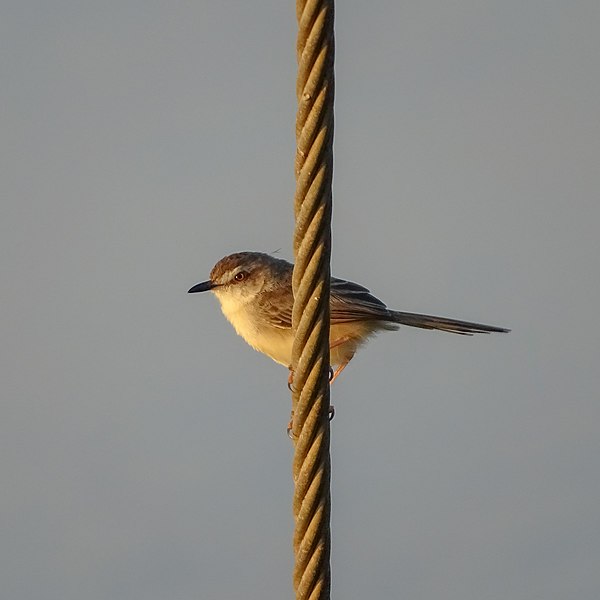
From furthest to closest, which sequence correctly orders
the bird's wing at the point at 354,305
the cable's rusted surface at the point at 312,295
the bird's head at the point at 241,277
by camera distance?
the bird's head at the point at 241,277 → the bird's wing at the point at 354,305 → the cable's rusted surface at the point at 312,295

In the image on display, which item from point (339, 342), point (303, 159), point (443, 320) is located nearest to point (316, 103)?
point (303, 159)

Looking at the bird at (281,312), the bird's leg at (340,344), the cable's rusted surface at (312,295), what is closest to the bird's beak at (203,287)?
the bird at (281,312)

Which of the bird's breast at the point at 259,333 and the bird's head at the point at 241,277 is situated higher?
the bird's head at the point at 241,277

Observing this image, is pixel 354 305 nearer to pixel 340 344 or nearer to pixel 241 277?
pixel 340 344

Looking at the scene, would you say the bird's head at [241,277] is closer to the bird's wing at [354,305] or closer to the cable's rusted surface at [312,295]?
the bird's wing at [354,305]

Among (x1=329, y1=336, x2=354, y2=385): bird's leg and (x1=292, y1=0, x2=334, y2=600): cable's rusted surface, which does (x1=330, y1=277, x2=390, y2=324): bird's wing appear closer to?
(x1=329, y1=336, x2=354, y2=385): bird's leg

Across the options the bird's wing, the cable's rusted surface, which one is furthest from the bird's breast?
the cable's rusted surface

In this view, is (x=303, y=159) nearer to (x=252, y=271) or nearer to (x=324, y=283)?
(x=324, y=283)

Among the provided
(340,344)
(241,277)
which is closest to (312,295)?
(340,344)

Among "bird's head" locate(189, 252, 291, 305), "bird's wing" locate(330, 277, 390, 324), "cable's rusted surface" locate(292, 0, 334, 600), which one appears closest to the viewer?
"cable's rusted surface" locate(292, 0, 334, 600)
